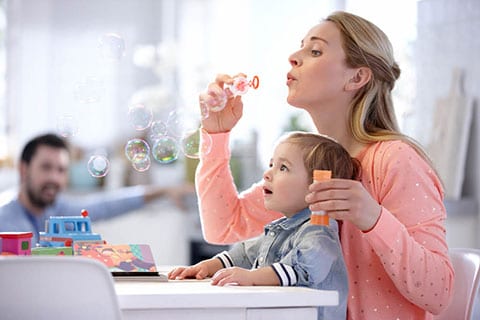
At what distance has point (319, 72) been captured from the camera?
1706 millimetres

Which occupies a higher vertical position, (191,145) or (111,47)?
(111,47)

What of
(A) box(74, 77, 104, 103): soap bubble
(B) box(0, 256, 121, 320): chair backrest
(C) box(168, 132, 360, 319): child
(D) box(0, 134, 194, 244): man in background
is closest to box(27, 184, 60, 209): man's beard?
(D) box(0, 134, 194, 244): man in background

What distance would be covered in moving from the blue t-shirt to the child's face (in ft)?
6.14

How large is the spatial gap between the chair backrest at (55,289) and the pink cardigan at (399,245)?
19.8 inches

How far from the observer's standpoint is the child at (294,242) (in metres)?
1.38

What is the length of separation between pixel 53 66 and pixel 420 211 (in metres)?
3.25

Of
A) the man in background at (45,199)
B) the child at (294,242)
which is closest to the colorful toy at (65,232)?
the child at (294,242)

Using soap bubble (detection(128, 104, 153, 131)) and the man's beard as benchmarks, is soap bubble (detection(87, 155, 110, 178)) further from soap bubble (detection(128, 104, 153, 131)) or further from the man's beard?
the man's beard

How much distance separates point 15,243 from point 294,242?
47 cm

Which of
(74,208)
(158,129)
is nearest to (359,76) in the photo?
(158,129)

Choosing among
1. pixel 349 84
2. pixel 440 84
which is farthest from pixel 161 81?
pixel 349 84

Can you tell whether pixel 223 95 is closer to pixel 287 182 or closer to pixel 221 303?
pixel 287 182

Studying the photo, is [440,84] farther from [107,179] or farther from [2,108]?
[2,108]

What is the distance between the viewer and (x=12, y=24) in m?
4.49
